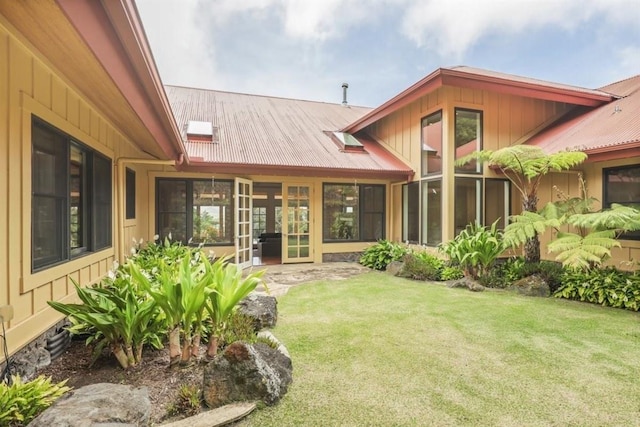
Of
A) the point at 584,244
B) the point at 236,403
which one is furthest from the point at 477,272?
the point at 236,403

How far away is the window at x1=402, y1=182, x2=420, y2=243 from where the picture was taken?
321 inches

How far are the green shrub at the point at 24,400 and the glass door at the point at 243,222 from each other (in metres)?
5.23

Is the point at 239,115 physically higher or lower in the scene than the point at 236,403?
higher

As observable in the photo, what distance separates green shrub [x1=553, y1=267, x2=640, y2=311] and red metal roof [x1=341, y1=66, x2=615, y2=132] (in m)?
3.88

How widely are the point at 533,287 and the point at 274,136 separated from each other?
7103 mm

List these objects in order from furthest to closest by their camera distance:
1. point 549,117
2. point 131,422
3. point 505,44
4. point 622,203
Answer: point 505,44
point 549,117
point 622,203
point 131,422

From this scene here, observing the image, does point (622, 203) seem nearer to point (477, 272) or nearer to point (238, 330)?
point (477, 272)

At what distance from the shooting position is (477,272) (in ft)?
20.8

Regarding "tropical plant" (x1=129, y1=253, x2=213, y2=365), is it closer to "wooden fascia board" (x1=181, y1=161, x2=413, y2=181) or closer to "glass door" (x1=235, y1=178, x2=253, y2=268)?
"glass door" (x1=235, y1=178, x2=253, y2=268)

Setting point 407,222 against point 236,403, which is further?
point 407,222

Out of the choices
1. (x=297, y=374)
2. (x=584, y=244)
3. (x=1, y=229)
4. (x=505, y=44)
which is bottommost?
(x=297, y=374)

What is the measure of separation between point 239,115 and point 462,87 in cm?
667

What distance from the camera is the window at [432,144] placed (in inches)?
290

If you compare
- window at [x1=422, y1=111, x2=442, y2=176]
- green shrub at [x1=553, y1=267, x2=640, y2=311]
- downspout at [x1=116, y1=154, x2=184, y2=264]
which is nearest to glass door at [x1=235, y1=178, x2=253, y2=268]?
downspout at [x1=116, y1=154, x2=184, y2=264]
